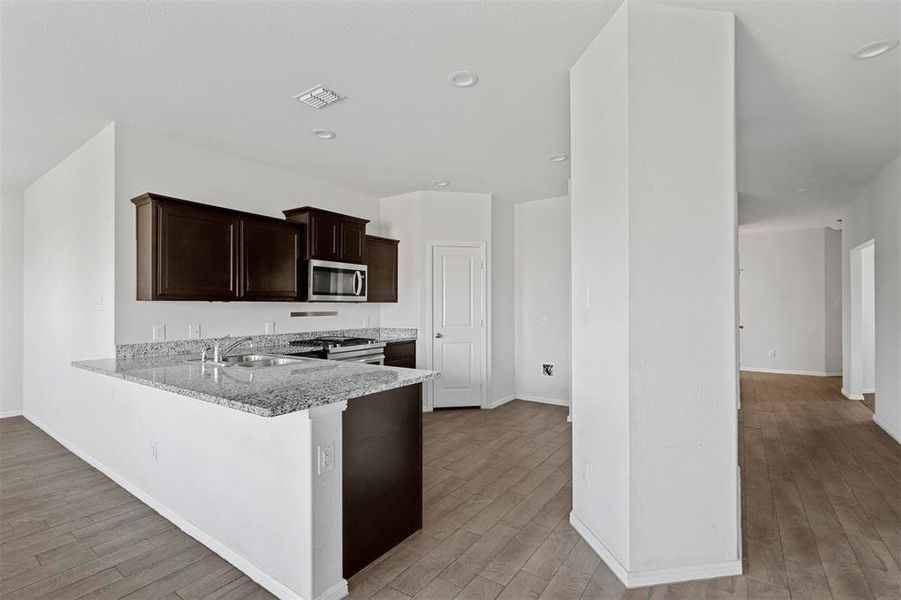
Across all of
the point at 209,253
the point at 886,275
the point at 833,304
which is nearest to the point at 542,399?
the point at 886,275

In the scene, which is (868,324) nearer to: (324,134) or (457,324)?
(457,324)

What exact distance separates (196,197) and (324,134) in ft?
4.06

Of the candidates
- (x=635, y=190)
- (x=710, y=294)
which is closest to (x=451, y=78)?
(x=635, y=190)

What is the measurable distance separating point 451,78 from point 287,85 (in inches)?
39.6

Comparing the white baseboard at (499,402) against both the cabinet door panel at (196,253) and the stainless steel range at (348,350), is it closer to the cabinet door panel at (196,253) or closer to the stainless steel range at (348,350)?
the stainless steel range at (348,350)

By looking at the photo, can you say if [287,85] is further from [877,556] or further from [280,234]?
[877,556]

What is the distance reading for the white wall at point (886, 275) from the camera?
14.0ft

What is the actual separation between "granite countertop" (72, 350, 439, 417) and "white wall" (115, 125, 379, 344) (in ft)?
1.96

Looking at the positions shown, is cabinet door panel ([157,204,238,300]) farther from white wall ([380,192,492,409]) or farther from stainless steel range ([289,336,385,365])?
white wall ([380,192,492,409])

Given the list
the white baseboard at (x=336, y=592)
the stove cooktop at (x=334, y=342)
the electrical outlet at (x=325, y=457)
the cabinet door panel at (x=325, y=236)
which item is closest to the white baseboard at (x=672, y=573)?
the white baseboard at (x=336, y=592)

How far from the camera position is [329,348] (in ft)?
14.4

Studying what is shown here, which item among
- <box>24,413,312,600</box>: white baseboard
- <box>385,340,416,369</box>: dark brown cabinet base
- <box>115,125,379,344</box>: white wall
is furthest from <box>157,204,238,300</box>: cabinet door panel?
<box>385,340,416,369</box>: dark brown cabinet base

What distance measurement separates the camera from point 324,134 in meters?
3.64

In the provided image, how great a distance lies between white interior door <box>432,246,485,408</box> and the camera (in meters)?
5.48
